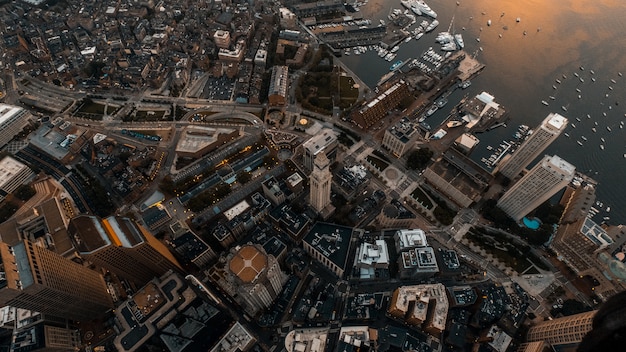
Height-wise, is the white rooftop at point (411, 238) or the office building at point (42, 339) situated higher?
the white rooftop at point (411, 238)

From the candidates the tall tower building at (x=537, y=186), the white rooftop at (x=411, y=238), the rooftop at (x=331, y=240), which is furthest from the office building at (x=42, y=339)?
the tall tower building at (x=537, y=186)

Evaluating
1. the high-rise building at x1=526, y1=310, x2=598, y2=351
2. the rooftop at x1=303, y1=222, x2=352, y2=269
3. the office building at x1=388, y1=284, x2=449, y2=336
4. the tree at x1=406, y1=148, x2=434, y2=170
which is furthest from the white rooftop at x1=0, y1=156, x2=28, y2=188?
the high-rise building at x1=526, y1=310, x2=598, y2=351

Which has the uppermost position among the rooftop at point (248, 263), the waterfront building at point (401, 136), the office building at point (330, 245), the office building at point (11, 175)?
the waterfront building at point (401, 136)

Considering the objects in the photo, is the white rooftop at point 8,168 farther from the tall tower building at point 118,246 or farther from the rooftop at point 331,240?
the rooftop at point 331,240

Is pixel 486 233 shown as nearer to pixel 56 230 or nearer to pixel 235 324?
pixel 235 324

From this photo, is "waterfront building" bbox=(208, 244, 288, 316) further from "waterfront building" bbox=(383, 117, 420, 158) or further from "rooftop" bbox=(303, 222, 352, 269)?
"waterfront building" bbox=(383, 117, 420, 158)

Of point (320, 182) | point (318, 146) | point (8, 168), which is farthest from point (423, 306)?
point (8, 168)

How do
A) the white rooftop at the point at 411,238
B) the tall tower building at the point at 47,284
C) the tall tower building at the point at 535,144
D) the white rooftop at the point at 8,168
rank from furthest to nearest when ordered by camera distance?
the white rooftop at the point at 8,168, the tall tower building at the point at 535,144, the white rooftop at the point at 411,238, the tall tower building at the point at 47,284

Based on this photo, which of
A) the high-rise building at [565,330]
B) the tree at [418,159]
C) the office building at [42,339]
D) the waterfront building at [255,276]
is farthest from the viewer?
the tree at [418,159]
